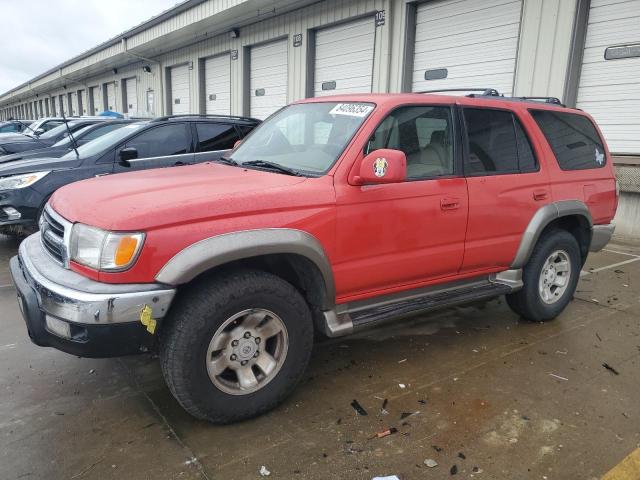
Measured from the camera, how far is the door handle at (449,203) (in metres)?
3.38

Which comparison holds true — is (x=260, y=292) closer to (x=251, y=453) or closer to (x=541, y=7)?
(x=251, y=453)

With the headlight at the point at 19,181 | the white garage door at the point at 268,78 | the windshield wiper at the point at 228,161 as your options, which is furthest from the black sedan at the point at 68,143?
the white garage door at the point at 268,78

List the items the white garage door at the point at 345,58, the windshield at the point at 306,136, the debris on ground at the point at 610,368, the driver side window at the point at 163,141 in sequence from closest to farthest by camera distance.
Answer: the windshield at the point at 306,136 → the debris on ground at the point at 610,368 → the driver side window at the point at 163,141 → the white garage door at the point at 345,58

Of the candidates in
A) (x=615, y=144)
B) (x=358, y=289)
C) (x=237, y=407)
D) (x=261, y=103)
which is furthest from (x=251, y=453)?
(x=261, y=103)

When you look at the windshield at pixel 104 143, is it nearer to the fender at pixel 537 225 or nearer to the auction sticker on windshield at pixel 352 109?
the auction sticker on windshield at pixel 352 109

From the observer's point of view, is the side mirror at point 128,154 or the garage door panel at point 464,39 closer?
the side mirror at point 128,154

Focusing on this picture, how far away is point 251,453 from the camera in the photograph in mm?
2557

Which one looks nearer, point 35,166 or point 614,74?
point 35,166

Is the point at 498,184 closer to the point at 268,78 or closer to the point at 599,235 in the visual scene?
the point at 599,235

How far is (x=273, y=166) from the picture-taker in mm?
3266

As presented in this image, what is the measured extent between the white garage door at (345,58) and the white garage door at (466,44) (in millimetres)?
1346

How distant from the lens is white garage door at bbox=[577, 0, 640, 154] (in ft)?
24.9

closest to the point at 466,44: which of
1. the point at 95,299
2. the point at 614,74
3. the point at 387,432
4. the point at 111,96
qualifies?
the point at 614,74

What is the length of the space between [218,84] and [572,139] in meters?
15.0
